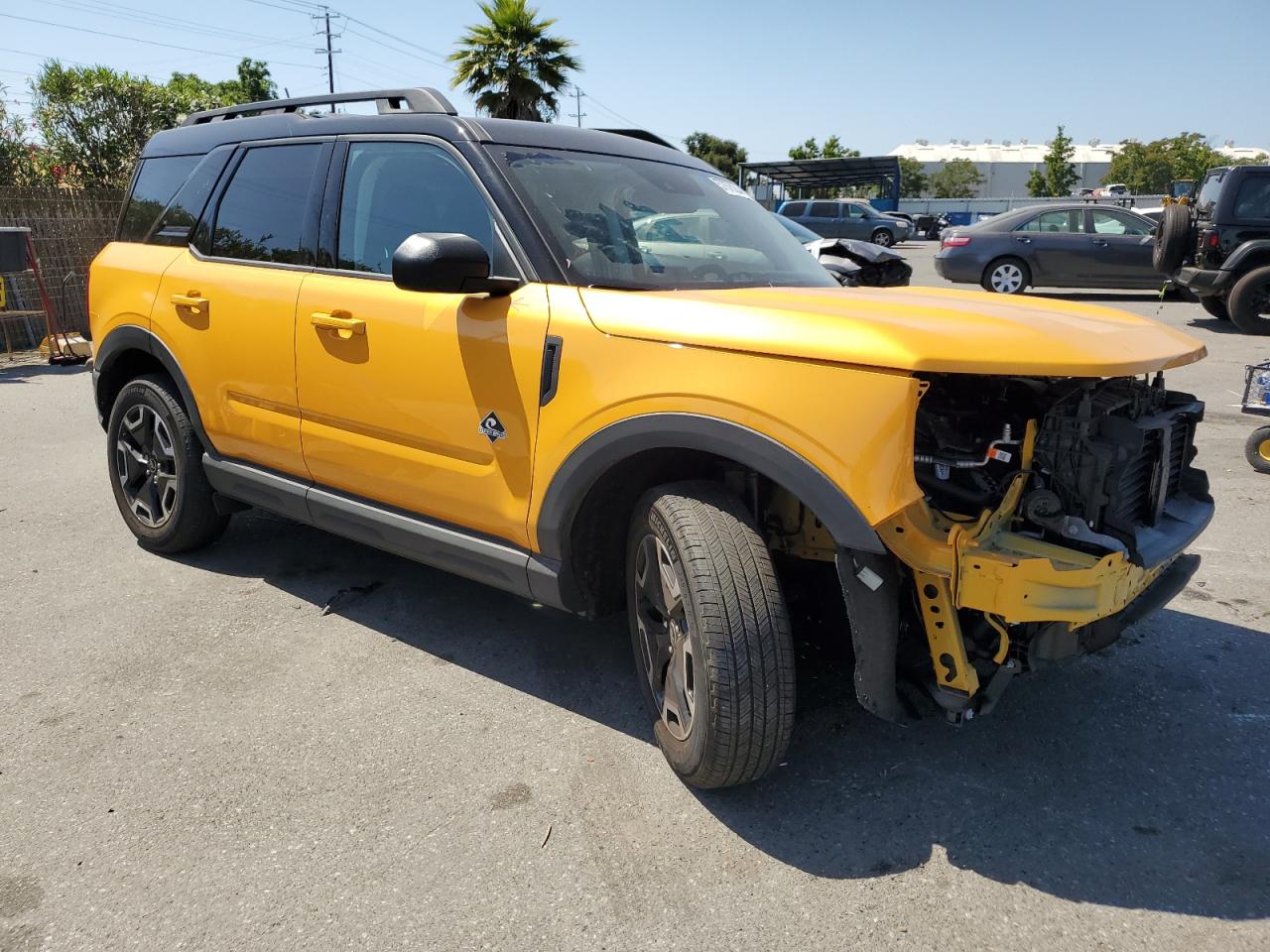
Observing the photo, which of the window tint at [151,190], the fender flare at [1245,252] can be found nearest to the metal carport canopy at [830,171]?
the fender flare at [1245,252]

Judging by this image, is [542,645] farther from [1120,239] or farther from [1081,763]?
[1120,239]

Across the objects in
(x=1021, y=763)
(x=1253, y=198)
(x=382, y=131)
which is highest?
(x=382, y=131)

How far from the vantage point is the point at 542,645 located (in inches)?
141

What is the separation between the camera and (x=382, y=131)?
11.1ft

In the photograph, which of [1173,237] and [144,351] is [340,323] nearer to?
[144,351]

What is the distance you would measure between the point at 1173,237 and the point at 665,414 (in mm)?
11850

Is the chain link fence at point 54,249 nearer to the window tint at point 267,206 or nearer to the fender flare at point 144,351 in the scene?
the fender flare at point 144,351

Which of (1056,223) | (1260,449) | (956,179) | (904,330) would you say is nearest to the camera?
(904,330)

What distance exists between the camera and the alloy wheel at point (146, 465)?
4.25 meters

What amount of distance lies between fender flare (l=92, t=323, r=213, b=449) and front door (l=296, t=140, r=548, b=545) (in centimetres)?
80

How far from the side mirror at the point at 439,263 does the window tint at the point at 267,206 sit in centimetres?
108

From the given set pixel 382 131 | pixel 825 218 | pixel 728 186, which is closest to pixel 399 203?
pixel 382 131

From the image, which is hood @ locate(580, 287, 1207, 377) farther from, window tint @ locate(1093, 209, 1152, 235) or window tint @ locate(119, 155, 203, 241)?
window tint @ locate(1093, 209, 1152, 235)

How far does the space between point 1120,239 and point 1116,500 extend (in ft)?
48.0
